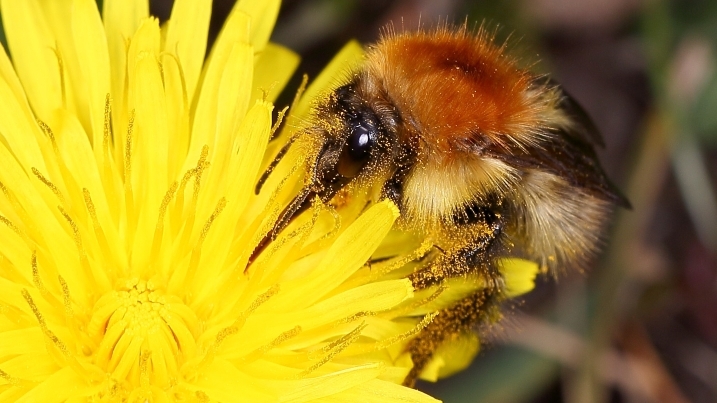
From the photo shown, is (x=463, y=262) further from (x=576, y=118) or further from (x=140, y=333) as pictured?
(x=140, y=333)

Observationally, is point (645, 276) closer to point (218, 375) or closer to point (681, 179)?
point (681, 179)

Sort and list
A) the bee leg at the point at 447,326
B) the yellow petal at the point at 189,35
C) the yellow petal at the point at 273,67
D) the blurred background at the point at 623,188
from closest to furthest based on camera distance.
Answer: the bee leg at the point at 447,326 → the yellow petal at the point at 189,35 → the yellow petal at the point at 273,67 → the blurred background at the point at 623,188

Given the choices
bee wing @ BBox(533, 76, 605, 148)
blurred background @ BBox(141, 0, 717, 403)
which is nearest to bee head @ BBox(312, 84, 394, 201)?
bee wing @ BBox(533, 76, 605, 148)

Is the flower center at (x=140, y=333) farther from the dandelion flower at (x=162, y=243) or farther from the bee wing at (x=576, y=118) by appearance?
the bee wing at (x=576, y=118)

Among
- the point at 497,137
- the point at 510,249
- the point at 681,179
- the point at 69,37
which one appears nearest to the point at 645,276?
the point at 681,179

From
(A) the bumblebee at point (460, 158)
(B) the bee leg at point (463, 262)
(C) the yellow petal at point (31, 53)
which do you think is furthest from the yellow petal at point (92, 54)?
(B) the bee leg at point (463, 262)

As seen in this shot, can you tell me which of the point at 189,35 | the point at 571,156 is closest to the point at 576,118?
the point at 571,156

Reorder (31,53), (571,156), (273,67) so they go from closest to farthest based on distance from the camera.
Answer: (571,156) < (31,53) < (273,67)
